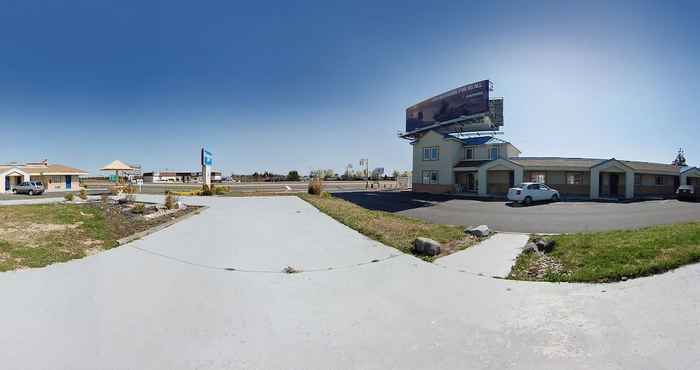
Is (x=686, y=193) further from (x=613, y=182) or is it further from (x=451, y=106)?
(x=451, y=106)

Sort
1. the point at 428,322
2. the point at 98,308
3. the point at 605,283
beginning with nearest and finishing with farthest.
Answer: the point at 428,322 < the point at 98,308 < the point at 605,283

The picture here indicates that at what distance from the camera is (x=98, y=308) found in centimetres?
417

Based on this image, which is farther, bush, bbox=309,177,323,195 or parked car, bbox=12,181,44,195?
parked car, bbox=12,181,44,195

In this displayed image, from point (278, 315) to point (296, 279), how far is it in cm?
150

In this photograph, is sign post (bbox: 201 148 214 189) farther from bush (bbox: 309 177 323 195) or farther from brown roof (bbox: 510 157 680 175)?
brown roof (bbox: 510 157 680 175)

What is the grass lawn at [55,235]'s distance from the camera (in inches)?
258

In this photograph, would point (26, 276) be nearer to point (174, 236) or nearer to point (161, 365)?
point (174, 236)

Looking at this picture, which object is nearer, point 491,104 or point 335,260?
point 335,260

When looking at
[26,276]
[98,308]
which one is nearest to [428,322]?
[98,308]

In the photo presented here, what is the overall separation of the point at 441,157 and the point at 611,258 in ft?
94.8

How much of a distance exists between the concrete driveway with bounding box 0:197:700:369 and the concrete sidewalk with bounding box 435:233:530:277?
529 mm

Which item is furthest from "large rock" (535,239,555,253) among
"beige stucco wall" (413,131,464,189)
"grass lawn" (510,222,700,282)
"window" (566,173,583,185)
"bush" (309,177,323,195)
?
"window" (566,173,583,185)

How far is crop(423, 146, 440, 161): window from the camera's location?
34.5 metres

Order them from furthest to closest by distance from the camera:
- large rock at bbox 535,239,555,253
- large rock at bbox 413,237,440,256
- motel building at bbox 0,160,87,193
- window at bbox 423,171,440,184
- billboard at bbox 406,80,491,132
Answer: window at bbox 423,171,440,184, motel building at bbox 0,160,87,193, billboard at bbox 406,80,491,132, large rock at bbox 413,237,440,256, large rock at bbox 535,239,555,253
